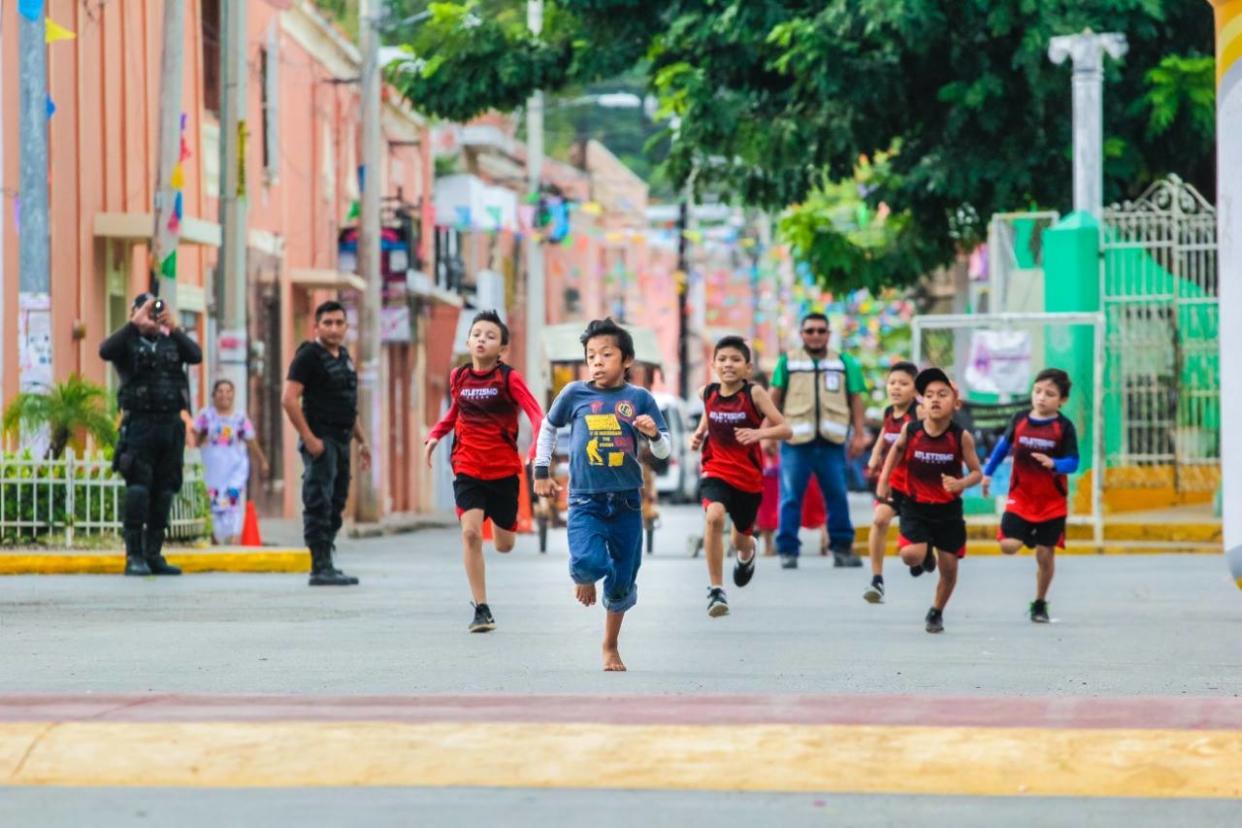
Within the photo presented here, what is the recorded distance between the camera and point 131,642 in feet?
39.7

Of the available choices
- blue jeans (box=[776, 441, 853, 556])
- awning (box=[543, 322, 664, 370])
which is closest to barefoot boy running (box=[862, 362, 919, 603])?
blue jeans (box=[776, 441, 853, 556])

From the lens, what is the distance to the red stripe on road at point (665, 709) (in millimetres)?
8344

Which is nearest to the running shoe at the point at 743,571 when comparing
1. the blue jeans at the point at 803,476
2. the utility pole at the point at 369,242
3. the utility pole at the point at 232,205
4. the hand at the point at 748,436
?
the hand at the point at 748,436

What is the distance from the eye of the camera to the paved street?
7.49m

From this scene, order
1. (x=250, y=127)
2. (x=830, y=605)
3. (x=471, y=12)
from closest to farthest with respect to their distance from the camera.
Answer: (x=830, y=605), (x=471, y=12), (x=250, y=127)

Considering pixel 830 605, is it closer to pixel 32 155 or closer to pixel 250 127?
pixel 32 155

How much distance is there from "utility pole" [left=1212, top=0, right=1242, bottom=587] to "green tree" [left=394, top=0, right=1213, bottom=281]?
56.0 ft

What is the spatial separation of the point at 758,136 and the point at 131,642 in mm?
14993

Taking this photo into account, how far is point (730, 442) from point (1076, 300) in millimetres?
9688

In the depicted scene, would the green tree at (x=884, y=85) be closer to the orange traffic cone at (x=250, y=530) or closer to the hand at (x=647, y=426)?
the orange traffic cone at (x=250, y=530)

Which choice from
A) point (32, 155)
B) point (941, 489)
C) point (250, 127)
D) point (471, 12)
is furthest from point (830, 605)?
point (250, 127)

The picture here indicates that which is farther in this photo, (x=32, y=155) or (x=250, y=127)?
(x=250, y=127)

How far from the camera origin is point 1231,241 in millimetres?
7105

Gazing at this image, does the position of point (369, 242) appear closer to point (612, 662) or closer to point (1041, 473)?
point (1041, 473)
